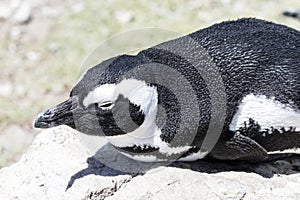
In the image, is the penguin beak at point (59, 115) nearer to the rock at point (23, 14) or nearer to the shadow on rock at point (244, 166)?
the shadow on rock at point (244, 166)

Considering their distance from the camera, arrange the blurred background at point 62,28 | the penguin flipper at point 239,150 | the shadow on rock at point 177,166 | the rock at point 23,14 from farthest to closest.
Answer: the rock at point 23,14 → the blurred background at point 62,28 → the shadow on rock at point 177,166 → the penguin flipper at point 239,150

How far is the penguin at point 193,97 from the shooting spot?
1955 mm

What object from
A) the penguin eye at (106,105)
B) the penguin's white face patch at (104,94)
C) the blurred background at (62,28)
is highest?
the blurred background at (62,28)

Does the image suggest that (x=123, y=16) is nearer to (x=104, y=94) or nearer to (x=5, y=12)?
(x=5, y=12)

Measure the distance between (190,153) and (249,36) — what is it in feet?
1.44

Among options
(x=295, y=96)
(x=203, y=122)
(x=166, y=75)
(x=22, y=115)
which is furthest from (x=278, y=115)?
(x=22, y=115)

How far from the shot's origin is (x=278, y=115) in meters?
2.01

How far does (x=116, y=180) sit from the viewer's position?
2.14 metres

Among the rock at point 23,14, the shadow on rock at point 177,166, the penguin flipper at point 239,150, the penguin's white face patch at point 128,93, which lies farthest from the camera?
the rock at point 23,14

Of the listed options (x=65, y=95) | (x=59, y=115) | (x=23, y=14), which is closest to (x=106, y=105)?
(x=59, y=115)

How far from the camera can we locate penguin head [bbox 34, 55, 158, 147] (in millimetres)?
1936

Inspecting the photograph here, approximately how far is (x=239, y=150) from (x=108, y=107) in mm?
464

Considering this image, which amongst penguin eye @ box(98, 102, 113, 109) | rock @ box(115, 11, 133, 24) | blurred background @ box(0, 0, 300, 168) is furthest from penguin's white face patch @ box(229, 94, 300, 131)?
rock @ box(115, 11, 133, 24)

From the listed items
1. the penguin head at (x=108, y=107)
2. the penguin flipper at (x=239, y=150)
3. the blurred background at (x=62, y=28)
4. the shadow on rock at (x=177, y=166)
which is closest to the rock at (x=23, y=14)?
the blurred background at (x=62, y=28)
